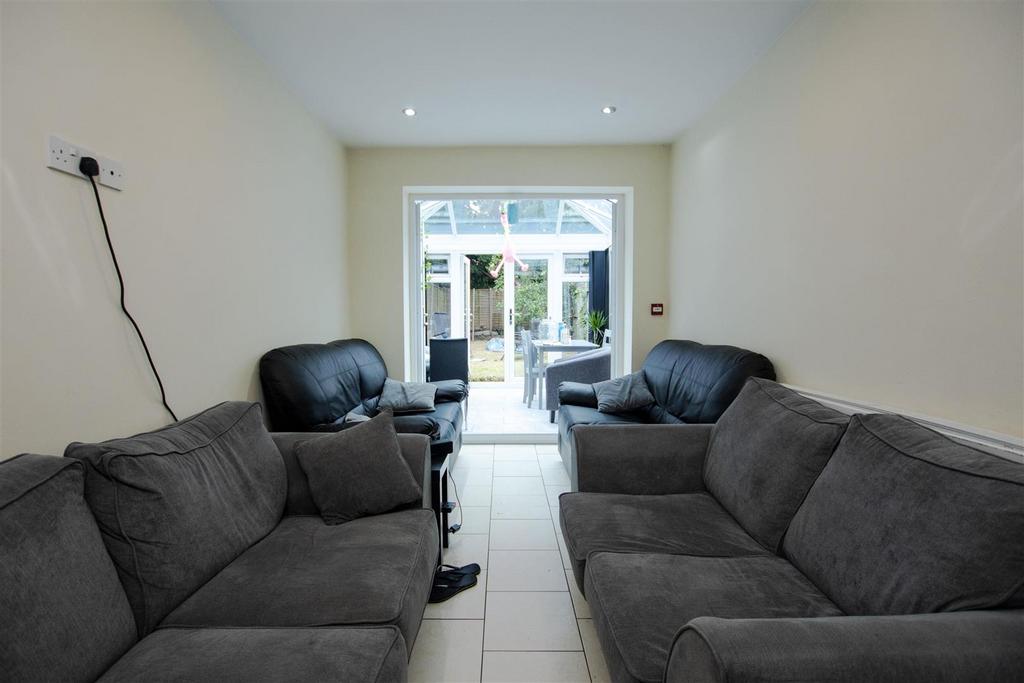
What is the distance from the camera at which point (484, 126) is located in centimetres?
342

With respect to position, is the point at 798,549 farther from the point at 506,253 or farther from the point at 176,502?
the point at 506,253

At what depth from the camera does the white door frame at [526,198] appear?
396cm

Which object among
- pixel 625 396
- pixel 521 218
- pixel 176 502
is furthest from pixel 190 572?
pixel 521 218

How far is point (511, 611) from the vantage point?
188cm

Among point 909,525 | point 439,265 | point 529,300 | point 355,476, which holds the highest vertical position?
point 439,265

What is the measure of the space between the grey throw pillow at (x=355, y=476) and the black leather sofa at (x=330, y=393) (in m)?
0.61

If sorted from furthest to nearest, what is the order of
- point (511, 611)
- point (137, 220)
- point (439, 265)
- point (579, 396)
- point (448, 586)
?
1. point (439, 265)
2. point (579, 396)
3. point (448, 586)
4. point (511, 611)
5. point (137, 220)

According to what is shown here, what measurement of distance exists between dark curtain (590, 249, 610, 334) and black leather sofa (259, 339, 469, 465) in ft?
10.8

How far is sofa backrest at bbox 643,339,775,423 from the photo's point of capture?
7.76 feet

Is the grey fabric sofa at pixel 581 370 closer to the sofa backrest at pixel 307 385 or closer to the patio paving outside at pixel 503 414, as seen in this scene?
the patio paving outside at pixel 503 414

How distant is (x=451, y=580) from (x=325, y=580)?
34.0 inches

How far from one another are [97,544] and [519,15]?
98.8 inches

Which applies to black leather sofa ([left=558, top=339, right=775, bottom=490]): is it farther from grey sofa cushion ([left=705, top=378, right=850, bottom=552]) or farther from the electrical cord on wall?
the electrical cord on wall

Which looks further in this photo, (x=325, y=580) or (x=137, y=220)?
(x=137, y=220)
